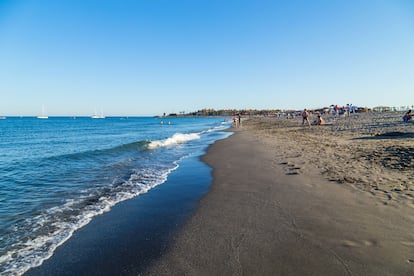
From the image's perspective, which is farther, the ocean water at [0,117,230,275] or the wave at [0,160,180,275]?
the ocean water at [0,117,230,275]

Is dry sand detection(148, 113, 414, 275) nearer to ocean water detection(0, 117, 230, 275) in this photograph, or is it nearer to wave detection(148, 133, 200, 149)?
ocean water detection(0, 117, 230, 275)

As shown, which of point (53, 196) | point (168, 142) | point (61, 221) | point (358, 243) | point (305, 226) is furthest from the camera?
point (168, 142)

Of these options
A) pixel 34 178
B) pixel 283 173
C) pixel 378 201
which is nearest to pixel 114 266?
pixel 378 201

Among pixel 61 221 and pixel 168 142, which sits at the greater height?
pixel 61 221

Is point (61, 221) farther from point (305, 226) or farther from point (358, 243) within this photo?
point (358, 243)

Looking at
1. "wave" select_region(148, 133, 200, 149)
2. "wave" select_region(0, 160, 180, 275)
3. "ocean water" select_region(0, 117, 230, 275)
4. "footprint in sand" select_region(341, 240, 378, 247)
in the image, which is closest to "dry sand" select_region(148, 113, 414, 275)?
"footprint in sand" select_region(341, 240, 378, 247)

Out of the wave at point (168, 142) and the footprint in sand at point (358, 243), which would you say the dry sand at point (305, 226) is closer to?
the footprint in sand at point (358, 243)

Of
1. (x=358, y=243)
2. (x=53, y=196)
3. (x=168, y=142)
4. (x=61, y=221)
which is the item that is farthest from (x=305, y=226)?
(x=168, y=142)

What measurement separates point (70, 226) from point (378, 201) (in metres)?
6.72

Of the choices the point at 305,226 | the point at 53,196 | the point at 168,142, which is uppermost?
the point at 305,226

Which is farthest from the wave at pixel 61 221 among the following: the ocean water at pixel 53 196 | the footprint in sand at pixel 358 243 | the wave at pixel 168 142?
the wave at pixel 168 142

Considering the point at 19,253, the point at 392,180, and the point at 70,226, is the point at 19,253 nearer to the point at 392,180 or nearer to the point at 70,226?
the point at 70,226

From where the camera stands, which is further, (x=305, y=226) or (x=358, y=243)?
(x=305, y=226)

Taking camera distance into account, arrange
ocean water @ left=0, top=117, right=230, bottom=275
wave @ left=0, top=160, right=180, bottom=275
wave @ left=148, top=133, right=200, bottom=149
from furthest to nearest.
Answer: wave @ left=148, top=133, right=200, bottom=149 → ocean water @ left=0, top=117, right=230, bottom=275 → wave @ left=0, top=160, right=180, bottom=275
